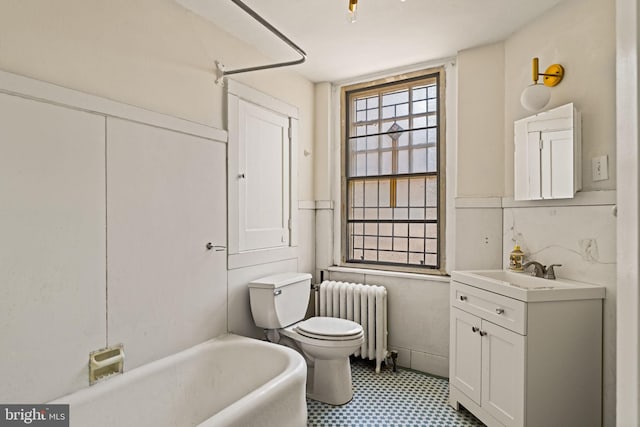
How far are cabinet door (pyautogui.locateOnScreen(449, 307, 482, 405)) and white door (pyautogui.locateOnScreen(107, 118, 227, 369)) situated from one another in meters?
1.52

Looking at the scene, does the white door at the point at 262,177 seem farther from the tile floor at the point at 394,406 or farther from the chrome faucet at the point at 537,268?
the chrome faucet at the point at 537,268

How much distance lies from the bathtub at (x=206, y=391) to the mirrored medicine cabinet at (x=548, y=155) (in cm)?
177

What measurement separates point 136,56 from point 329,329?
2.02 meters

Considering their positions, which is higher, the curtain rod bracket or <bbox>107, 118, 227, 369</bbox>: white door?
the curtain rod bracket

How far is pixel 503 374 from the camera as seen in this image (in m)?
1.97

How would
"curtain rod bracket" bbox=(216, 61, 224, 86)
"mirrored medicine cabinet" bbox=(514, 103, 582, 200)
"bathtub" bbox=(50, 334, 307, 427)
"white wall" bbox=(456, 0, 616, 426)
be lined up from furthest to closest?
"curtain rod bracket" bbox=(216, 61, 224, 86), "mirrored medicine cabinet" bbox=(514, 103, 582, 200), "white wall" bbox=(456, 0, 616, 426), "bathtub" bbox=(50, 334, 307, 427)

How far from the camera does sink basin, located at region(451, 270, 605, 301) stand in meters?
1.84

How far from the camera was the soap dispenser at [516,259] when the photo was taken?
2395 mm

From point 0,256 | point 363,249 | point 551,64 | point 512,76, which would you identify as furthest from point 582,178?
point 0,256

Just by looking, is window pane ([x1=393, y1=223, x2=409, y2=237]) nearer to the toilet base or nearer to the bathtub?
the toilet base

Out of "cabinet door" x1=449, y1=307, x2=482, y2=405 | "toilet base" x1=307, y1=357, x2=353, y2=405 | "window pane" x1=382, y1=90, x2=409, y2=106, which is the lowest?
"toilet base" x1=307, y1=357, x2=353, y2=405

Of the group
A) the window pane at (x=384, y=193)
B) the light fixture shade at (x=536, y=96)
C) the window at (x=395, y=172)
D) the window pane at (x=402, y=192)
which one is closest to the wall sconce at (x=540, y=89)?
the light fixture shade at (x=536, y=96)
